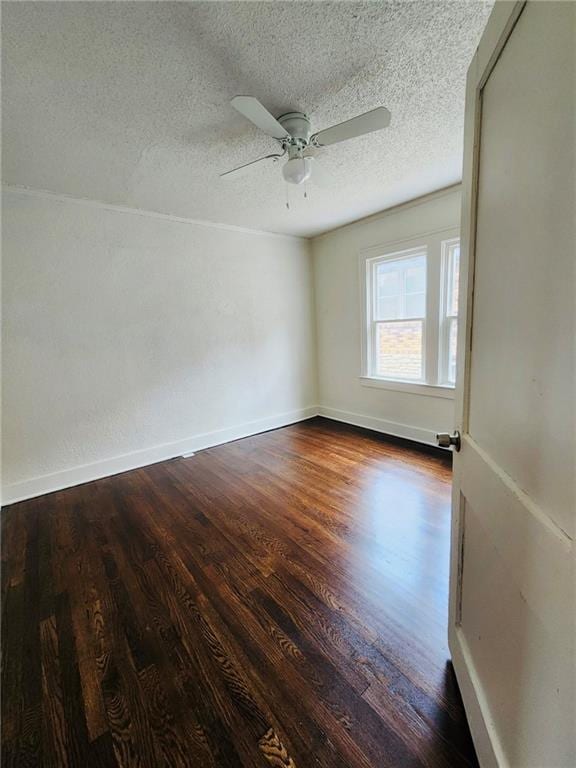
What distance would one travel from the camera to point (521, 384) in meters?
0.65

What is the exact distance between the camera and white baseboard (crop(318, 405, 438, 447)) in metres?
3.50

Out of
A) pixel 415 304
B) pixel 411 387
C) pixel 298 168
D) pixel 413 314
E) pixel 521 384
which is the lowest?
pixel 411 387

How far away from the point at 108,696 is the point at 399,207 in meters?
4.25

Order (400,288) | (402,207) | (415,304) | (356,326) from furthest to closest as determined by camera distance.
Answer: (356,326) → (400,288) → (415,304) → (402,207)

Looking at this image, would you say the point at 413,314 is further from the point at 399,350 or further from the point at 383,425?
the point at 383,425

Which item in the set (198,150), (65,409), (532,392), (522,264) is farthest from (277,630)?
(198,150)

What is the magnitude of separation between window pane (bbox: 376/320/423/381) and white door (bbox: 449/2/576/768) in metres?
2.70

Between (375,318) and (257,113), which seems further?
(375,318)

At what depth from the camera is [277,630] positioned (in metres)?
1.42

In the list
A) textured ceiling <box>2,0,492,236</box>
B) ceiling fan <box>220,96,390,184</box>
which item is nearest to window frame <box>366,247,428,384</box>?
textured ceiling <box>2,0,492,236</box>

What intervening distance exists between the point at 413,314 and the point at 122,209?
3.19 meters

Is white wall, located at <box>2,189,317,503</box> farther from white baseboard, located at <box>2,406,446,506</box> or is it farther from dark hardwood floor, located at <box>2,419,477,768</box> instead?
dark hardwood floor, located at <box>2,419,477,768</box>

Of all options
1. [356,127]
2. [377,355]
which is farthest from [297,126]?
[377,355]

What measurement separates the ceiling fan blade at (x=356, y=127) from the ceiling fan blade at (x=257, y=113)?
8.6 inches
